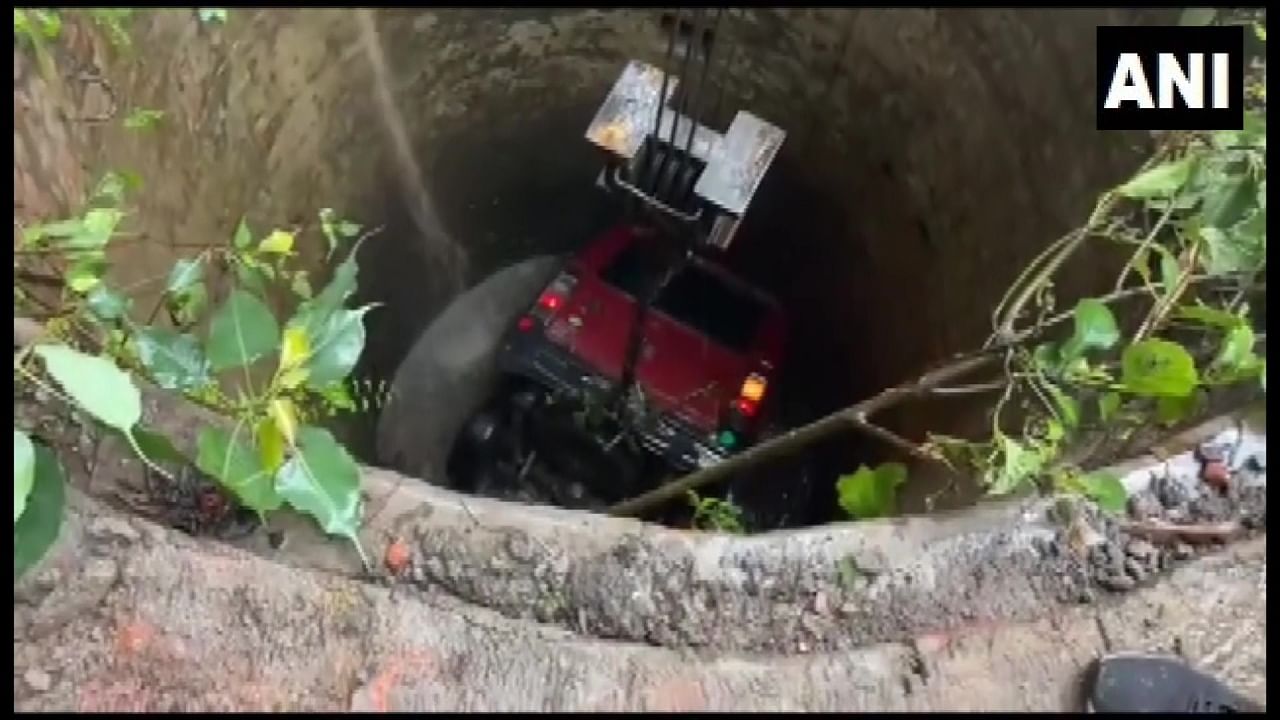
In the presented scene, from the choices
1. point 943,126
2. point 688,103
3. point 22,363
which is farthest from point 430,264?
point 22,363

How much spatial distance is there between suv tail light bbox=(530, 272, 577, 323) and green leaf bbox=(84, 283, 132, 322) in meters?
2.17

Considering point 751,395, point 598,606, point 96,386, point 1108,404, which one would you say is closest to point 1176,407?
point 1108,404

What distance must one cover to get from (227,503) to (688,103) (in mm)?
1846

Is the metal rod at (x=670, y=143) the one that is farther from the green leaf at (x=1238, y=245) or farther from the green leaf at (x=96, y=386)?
the green leaf at (x=96, y=386)

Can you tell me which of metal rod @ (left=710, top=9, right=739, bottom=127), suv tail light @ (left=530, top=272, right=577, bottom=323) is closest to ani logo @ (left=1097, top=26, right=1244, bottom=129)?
metal rod @ (left=710, top=9, right=739, bottom=127)

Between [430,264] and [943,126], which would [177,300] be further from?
[430,264]

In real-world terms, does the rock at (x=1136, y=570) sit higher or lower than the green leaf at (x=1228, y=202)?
lower

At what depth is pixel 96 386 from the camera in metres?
1.15

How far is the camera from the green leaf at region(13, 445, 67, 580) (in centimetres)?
129

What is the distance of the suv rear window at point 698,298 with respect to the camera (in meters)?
3.68

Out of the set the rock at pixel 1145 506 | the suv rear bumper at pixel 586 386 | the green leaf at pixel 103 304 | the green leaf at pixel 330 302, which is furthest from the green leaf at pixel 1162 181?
the suv rear bumper at pixel 586 386

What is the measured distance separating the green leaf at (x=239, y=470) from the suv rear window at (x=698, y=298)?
236 cm

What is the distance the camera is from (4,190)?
5.08ft

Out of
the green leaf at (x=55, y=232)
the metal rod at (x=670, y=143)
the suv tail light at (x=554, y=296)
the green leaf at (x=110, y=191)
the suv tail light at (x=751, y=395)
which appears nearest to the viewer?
the green leaf at (x=55, y=232)
